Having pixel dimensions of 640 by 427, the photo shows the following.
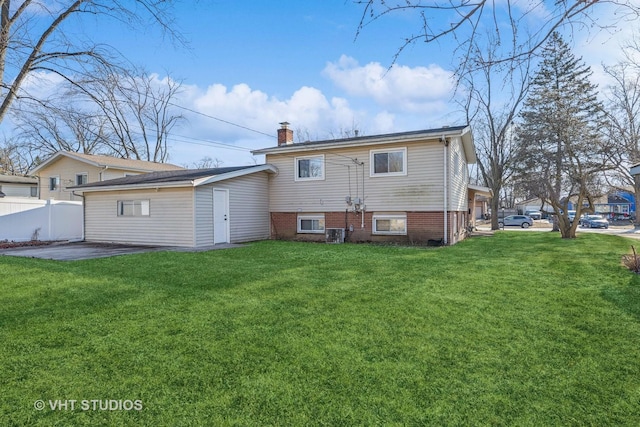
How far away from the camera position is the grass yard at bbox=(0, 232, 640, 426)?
2588mm

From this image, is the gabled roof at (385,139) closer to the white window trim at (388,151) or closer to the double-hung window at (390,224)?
the white window trim at (388,151)

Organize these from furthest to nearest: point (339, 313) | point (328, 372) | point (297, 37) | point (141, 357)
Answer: point (297, 37) → point (339, 313) → point (141, 357) → point (328, 372)

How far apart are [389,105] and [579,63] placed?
112 feet

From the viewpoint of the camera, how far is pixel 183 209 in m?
13.2

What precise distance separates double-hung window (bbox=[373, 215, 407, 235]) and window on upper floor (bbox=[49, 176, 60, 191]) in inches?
823

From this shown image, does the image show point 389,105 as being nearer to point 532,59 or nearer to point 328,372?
point 532,59

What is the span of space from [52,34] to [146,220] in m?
7.71

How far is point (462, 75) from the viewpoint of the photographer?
3566 millimetres

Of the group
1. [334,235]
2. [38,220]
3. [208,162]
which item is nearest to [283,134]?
[334,235]

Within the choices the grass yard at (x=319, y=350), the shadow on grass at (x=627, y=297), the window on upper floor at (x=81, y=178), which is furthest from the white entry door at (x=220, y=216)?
the window on upper floor at (x=81, y=178)

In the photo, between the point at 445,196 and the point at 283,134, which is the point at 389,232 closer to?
the point at 445,196

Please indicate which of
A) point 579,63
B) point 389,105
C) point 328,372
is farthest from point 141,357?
point 579,63

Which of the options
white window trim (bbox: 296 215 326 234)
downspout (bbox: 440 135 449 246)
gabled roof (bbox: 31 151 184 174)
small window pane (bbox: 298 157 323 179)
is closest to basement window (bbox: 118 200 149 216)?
white window trim (bbox: 296 215 326 234)

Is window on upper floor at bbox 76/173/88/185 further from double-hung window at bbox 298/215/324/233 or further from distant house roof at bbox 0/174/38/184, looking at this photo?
double-hung window at bbox 298/215/324/233
